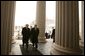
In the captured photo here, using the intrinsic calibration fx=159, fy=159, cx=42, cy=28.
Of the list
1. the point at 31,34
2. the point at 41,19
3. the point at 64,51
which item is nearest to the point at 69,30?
the point at 64,51

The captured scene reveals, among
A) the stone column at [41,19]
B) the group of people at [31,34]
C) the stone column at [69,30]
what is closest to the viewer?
the stone column at [69,30]

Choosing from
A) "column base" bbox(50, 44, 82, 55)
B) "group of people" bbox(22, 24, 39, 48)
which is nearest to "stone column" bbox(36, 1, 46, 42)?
"group of people" bbox(22, 24, 39, 48)

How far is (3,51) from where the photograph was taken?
23.5 ft

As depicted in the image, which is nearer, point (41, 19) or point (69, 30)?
point (69, 30)

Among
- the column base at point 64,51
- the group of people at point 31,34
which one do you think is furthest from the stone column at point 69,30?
the group of people at point 31,34

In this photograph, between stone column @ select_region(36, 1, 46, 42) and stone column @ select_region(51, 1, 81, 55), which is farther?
stone column @ select_region(36, 1, 46, 42)

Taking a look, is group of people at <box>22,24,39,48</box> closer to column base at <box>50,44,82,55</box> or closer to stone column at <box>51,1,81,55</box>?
column base at <box>50,44,82,55</box>

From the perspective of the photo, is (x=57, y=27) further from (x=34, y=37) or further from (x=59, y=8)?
(x=34, y=37)

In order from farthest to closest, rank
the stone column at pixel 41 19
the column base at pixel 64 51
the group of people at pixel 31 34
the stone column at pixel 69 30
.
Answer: the stone column at pixel 41 19
the group of people at pixel 31 34
the stone column at pixel 69 30
the column base at pixel 64 51

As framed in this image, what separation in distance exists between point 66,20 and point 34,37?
3787 millimetres

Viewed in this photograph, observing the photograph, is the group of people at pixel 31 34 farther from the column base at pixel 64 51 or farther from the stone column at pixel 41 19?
the stone column at pixel 41 19

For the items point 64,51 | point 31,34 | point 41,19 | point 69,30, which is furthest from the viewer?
point 41,19

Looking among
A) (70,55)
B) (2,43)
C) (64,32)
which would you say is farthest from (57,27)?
(2,43)

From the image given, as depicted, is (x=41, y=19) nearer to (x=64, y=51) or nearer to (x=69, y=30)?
(x=69, y=30)
